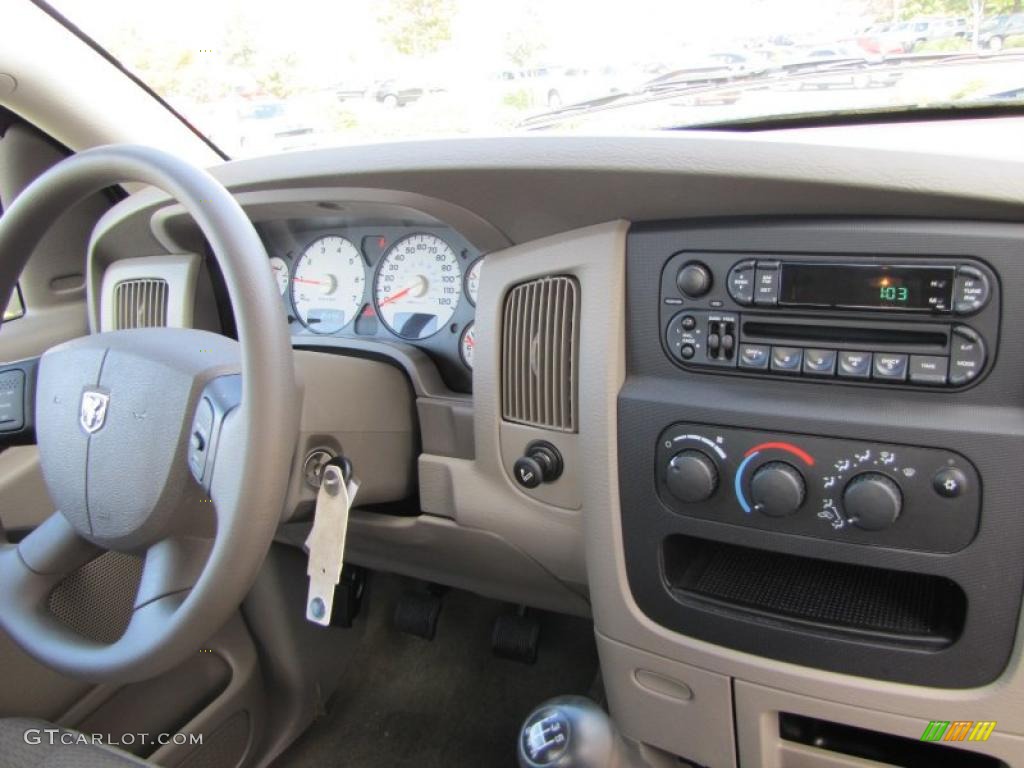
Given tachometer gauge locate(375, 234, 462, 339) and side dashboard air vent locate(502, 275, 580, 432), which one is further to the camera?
tachometer gauge locate(375, 234, 462, 339)

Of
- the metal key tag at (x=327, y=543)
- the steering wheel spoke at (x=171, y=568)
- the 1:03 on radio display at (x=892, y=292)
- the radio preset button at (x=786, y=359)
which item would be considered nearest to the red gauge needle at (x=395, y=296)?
the metal key tag at (x=327, y=543)

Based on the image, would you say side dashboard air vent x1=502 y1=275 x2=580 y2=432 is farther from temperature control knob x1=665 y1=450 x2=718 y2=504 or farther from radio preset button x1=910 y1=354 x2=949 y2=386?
radio preset button x1=910 y1=354 x2=949 y2=386

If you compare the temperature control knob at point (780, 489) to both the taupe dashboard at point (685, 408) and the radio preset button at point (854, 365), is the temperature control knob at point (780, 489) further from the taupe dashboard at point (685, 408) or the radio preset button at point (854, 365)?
the radio preset button at point (854, 365)

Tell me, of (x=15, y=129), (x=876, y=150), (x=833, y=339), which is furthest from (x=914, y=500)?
(x=15, y=129)

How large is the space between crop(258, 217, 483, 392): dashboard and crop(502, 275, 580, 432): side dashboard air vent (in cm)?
19

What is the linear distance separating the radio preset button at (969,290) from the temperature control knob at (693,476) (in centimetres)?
34

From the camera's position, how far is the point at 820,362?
0.95 m

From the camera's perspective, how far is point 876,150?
33.6 inches

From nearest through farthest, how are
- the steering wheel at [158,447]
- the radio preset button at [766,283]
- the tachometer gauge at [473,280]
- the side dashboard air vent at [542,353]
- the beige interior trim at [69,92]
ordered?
the steering wheel at [158,447], the radio preset button at [766,283], the side dashboard air vent at [542,353], the tachometer gauge at [473,280], the beige interior trim at [69,92]

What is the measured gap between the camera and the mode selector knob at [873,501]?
0.91 meters

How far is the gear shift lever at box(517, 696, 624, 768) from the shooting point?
3.42 ft

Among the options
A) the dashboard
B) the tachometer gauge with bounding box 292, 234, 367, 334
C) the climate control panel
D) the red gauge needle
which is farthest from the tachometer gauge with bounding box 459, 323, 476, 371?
the climate control panel

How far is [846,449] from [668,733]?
0.57 m

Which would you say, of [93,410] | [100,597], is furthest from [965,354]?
[100,597]
